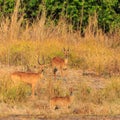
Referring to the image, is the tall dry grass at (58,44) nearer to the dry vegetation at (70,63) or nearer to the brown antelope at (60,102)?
the dry vegetation at (70,63)

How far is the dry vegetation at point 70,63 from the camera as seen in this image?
10.6 metres

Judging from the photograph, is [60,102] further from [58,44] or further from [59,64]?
[58,44]

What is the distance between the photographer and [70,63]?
15227 millimetres

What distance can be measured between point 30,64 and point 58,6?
5424 mm

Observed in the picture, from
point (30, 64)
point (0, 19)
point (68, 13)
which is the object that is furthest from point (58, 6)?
point (30, 64)

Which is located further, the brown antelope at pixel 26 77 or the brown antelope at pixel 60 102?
the brown antelope at pixel 26 77

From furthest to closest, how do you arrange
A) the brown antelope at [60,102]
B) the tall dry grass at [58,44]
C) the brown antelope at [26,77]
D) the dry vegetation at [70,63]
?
1. the tall dry grass at [58,44]
2. the brown antelope at [26,77]
3. the dry vegetation at [70,63]
4. the brown antelope at [60,102]

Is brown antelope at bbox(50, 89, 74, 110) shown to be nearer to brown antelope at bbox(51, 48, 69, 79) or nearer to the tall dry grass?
brown antelope at bbox(51, 48, 69, 79)

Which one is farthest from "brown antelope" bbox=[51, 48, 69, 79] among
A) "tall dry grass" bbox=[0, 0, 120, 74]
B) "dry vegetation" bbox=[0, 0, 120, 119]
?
"tall dry grass" bbox=[0, 0, 120, 74]

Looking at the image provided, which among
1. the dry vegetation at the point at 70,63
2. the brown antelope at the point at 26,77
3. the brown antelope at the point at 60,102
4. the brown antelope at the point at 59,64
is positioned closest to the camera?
the brown antelope at the point at 60,102

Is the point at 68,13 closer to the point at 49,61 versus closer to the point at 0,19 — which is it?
the point at 0,19

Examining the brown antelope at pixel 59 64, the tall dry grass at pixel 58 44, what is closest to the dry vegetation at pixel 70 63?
the tall dry grass at pixel 58 44

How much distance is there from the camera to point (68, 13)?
19.5m

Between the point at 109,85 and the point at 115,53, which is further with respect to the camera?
the point at 115,53
